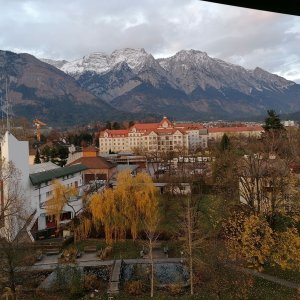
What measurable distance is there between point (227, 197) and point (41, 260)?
33.2 feet

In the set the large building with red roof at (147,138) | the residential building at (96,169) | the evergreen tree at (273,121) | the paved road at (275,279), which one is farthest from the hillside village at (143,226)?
the large building with red roof at (147,138)

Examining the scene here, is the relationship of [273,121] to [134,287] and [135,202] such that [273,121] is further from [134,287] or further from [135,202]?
[134,287]

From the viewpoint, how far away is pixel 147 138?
65500mm

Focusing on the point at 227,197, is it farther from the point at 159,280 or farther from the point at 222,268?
the point at 222,268

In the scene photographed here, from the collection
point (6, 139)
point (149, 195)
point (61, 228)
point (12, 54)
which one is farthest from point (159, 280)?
point (12, 54)

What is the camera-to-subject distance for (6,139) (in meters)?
18.2

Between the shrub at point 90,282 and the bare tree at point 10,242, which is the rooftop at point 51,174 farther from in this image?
the shrub at point 90,282

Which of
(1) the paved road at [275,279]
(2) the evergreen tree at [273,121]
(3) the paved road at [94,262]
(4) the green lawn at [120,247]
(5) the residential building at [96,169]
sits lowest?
(1) the paved road at [275,279]

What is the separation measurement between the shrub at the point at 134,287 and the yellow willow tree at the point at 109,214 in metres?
5.00

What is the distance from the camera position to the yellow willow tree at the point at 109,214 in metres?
17.6

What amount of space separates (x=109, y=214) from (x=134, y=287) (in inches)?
223

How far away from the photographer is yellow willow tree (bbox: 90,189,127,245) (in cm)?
1759

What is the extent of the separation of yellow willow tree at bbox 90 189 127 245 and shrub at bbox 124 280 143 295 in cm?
500

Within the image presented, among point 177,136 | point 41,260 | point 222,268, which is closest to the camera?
point 222,268
